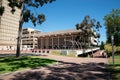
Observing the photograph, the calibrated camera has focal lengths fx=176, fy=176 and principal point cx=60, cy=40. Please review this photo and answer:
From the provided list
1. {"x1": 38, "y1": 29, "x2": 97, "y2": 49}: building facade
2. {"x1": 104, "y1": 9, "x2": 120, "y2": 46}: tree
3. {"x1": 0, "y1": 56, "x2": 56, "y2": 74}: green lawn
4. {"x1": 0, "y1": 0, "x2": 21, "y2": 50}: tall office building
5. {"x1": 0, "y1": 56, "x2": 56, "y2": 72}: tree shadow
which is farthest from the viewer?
{"x1": 0, "y1": 0, "x2": 21, "y2": 50}: tall office building

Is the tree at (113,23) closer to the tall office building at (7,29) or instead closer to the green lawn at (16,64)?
the green lawn at (16,64)

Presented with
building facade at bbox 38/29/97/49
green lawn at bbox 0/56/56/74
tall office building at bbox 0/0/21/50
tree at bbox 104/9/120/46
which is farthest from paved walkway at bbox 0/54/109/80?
tall office building at bbox 0/0/21/50

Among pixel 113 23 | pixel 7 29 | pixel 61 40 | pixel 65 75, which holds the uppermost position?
A: pixel 7 29

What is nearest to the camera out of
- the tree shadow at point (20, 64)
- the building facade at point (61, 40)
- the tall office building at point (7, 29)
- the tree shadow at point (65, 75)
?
the tree shadow at point (65, 75)

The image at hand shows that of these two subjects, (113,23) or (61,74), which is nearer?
(61,74)

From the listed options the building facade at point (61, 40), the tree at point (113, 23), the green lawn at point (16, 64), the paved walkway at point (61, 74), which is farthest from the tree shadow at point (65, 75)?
the building facade at point (61, 40)

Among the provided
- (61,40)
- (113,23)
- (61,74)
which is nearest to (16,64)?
(61,74)

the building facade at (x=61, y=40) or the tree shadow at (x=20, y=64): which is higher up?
the building facade at (x=61, y=40)

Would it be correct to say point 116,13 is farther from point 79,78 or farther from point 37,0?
point 79,78

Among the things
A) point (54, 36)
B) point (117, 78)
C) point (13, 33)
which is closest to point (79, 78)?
point (117, 78)

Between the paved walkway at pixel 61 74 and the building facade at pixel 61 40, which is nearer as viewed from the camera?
the paved walkway at pixel 61 74

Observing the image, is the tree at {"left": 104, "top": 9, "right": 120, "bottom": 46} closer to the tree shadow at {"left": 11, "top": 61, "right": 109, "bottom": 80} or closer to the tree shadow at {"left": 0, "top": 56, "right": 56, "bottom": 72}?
the tree shadow at {"left": 0, "top": 56, "right": 56, "bottom": 72}

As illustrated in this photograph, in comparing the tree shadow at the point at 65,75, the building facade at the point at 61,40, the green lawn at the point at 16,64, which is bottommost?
the tree shadow at the point at 65,75

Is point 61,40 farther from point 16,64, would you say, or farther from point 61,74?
point 61,74
